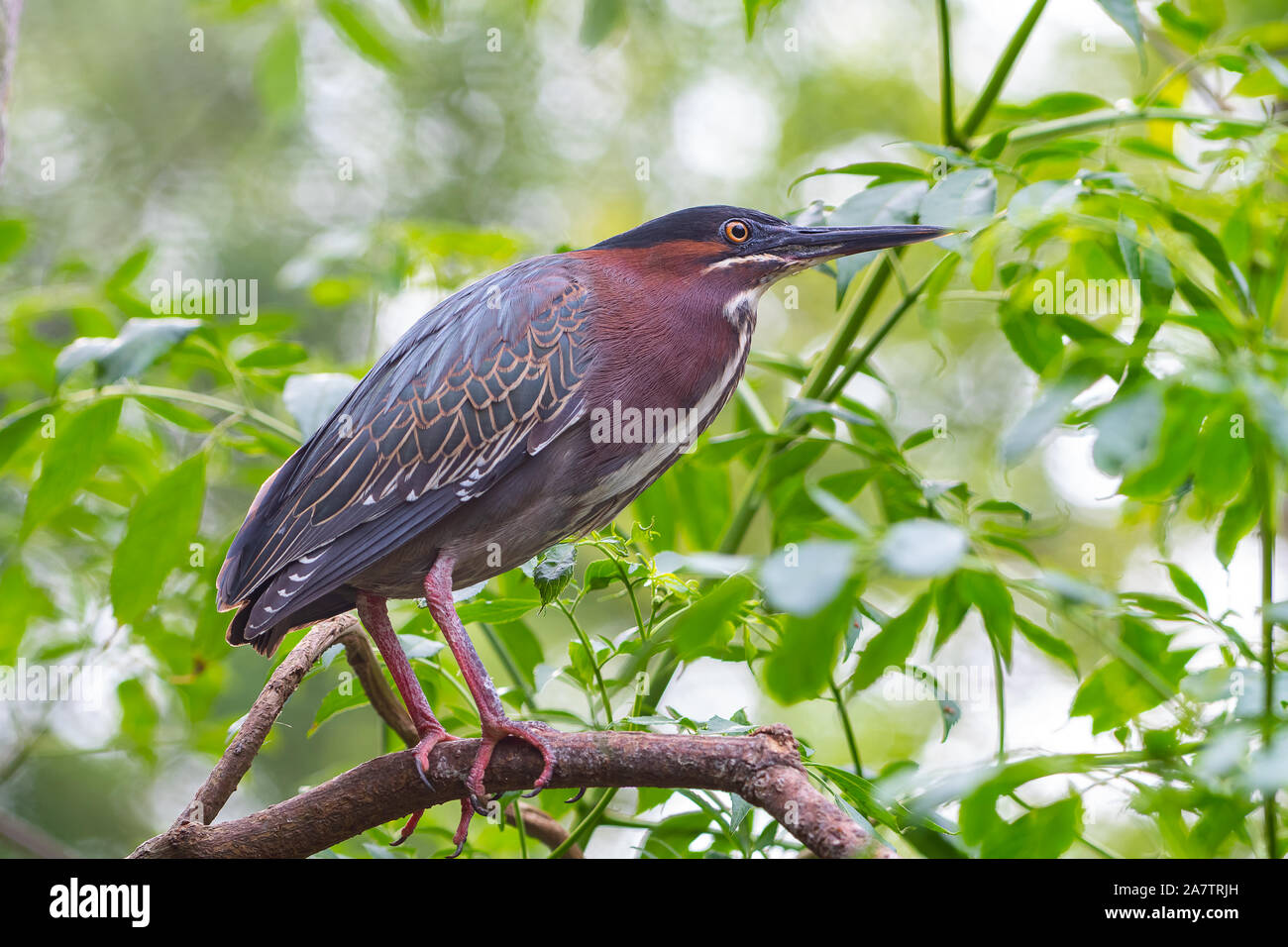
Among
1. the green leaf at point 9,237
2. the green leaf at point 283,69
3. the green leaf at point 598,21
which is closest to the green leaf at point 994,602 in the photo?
the green leaf at point 598,21

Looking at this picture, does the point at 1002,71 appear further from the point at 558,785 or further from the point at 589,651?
the point at 558,785

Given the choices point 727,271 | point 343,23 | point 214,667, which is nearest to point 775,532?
point 727,271

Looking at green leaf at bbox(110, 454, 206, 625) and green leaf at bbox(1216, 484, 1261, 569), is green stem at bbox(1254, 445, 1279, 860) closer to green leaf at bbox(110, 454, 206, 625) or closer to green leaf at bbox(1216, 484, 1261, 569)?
green leaf at bbox(1216, 484, 1261, 569)

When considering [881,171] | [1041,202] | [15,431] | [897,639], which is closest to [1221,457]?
[1041,202]

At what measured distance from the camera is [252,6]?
311cm

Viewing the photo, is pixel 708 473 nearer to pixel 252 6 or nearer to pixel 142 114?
pixel 252 6

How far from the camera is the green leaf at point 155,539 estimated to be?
2166 mm

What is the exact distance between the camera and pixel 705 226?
250cm

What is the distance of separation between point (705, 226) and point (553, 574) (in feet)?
3.41

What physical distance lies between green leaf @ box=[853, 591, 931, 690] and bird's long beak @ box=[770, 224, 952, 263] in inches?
30.8

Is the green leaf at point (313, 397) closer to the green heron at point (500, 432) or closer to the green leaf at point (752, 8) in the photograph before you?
the green heron at point (500, 432)

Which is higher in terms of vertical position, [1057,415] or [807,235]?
[807,235]

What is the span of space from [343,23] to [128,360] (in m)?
1.41

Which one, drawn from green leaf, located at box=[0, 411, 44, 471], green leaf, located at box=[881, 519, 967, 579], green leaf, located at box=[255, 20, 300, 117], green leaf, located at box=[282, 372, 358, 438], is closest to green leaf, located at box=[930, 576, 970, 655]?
green leaf, located at box=[881, 519, 967, 579]
